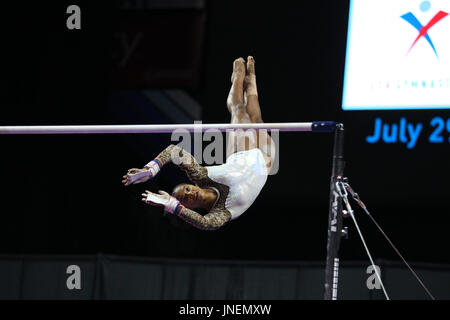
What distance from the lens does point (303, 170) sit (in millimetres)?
6488

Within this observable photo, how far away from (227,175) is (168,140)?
312cm

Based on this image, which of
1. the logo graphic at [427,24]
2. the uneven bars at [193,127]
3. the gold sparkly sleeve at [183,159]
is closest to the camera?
the uneven bars at [193,127]

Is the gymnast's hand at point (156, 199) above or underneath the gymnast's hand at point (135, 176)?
underneath

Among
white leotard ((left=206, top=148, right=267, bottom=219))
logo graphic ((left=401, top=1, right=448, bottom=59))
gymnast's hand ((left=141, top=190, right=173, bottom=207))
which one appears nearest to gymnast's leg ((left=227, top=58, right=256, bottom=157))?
white leotard ((left=206, top=148, right=267, bottom=219))

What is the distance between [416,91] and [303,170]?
1270mm

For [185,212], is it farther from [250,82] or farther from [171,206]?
[250,82]

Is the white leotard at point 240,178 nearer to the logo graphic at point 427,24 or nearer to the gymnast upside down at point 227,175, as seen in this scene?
the gymnast upside down at point 227,175

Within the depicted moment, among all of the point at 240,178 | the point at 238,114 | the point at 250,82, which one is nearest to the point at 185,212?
the point at 240,178

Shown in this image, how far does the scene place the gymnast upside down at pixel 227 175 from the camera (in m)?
3.97

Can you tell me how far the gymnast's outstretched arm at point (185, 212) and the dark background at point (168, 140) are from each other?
2383 millimetres

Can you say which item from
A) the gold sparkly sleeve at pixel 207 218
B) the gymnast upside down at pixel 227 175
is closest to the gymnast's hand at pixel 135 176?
the gymnast upside down at pixel 227 175

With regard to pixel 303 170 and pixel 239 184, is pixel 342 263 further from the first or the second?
pixel 239 184

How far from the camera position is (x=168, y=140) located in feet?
23.9

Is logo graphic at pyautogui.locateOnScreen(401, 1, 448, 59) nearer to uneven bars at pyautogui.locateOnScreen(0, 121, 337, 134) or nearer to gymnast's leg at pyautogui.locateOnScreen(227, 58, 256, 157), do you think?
gymnast's leg at pyautogui.locateOnScreen(227, 58, 256, 157)
